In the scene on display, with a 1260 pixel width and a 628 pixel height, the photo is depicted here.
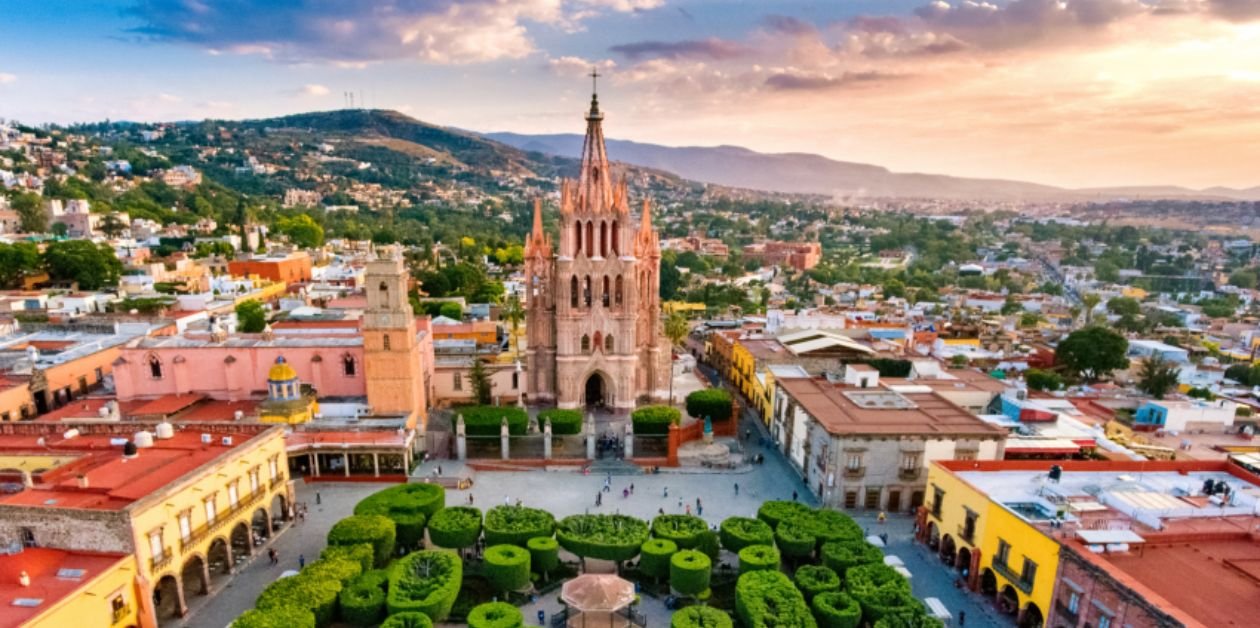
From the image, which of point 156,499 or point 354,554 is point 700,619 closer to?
point 354,554

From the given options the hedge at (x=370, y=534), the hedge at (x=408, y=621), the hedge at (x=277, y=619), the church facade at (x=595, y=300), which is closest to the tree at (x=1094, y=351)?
the church facade at (x=595, y=300)

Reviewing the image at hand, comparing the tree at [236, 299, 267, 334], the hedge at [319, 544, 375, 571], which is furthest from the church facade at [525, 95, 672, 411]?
the tree at [236, 299, 267, 334]

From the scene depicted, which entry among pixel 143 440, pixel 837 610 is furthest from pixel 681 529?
pixel 143 440

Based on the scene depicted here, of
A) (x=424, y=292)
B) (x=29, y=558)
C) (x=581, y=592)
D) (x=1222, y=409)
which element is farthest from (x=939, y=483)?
(x=424, y=292)

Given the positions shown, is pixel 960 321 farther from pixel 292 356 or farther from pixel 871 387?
pixel 292 356

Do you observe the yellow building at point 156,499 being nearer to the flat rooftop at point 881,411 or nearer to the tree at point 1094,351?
the flat rooftop at point 881,411

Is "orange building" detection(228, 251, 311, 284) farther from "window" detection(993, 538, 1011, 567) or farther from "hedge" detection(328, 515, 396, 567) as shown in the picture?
"window" detection(993, 538, 1011, 567)
